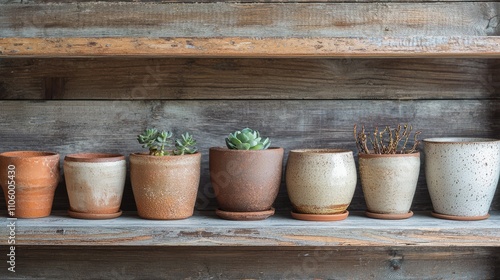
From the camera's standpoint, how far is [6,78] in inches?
48.3

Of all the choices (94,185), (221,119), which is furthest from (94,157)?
(221,119)

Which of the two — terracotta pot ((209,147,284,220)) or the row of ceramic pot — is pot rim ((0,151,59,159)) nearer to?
the row of ceramic pot

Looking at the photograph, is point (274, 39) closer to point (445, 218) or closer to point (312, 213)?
point (312, 213)

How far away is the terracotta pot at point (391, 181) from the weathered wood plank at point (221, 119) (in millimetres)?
140

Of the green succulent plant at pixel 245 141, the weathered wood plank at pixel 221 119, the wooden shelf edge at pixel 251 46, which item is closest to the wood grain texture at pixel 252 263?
the weathered wood plank at pixel 221 119

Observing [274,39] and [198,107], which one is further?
[198,107]

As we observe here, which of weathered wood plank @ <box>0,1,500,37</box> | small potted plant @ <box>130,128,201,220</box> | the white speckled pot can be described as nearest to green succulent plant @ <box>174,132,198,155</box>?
small potted plant @ <box>130,128,201,220</box>

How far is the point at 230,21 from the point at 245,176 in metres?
0.32

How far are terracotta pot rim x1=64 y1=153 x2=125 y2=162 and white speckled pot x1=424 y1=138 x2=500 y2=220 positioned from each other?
0.57 m

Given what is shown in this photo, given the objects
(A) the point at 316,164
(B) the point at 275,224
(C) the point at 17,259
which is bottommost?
(C) the point at 17,259

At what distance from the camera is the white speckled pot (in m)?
1.09

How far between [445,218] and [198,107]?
502mm

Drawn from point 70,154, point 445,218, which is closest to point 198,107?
point 70,154

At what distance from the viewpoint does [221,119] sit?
1.23 meters
